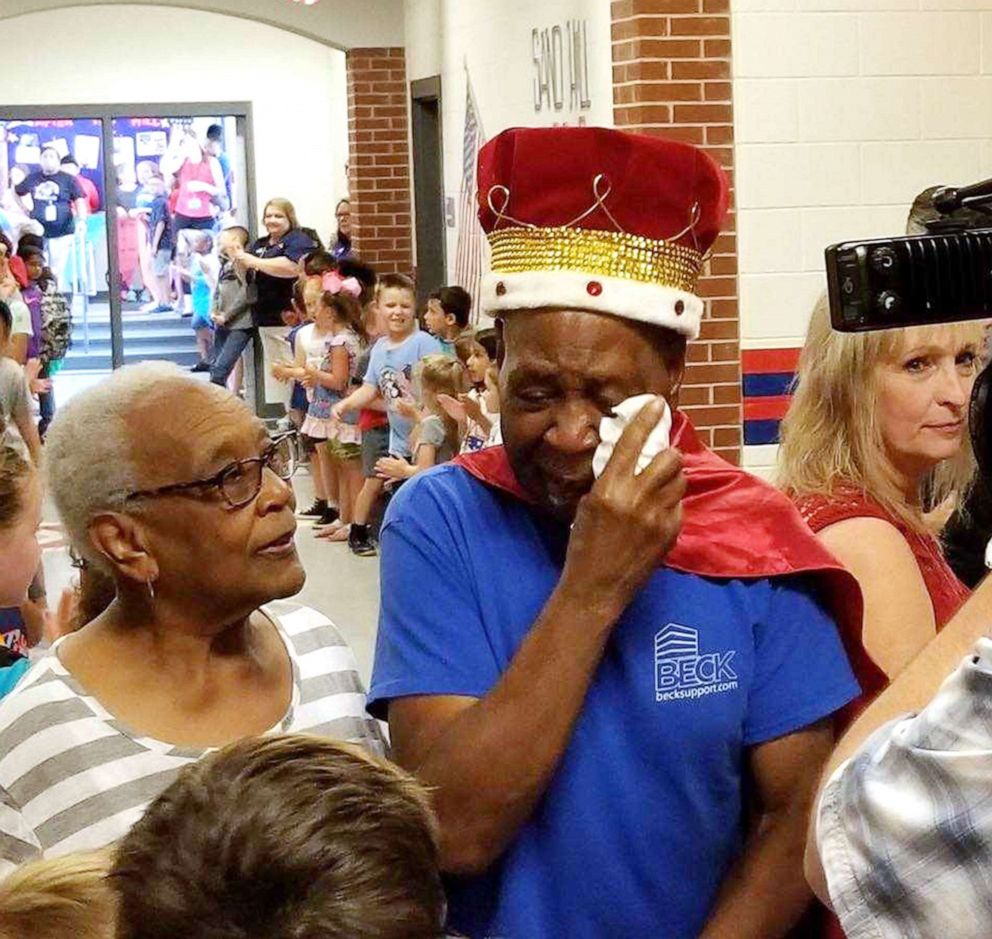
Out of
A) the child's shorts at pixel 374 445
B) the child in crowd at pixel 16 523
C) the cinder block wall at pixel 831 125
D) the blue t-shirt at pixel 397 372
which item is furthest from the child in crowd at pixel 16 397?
the child in crowd at pixel 16 523

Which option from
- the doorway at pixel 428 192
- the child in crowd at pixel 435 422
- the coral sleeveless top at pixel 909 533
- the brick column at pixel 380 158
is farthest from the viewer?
the brick column at pixel 380 158

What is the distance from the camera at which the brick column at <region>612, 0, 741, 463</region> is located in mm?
6402

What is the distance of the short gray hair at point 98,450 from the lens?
2.05 metres

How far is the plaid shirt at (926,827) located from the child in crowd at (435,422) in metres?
6.82

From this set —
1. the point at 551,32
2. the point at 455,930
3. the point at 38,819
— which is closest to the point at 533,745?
the point at 455,930

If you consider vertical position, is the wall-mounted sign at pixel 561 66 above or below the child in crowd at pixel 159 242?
above

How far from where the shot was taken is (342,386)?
10.3 metres

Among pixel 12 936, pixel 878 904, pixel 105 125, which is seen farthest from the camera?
pixel 105 125

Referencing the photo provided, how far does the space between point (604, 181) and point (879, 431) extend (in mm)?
796

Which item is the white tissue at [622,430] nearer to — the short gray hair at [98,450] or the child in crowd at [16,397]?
the short gray hair at [98,450]

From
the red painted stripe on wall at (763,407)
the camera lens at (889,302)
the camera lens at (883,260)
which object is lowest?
the red painted stripe on wall at (763,407)

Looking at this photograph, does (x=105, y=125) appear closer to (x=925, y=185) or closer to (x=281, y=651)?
(x=925, y=185)

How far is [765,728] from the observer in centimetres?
177

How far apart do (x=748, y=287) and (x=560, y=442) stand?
16.0ft
